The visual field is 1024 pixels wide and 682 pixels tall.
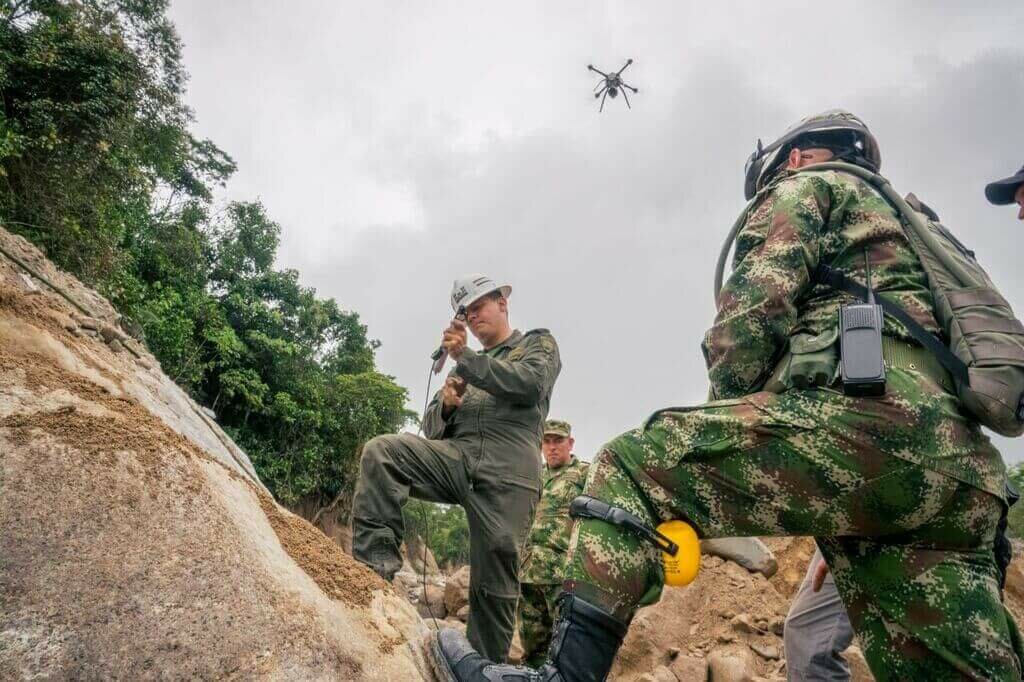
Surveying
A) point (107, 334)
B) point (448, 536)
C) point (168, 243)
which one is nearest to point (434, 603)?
point (107, 334)

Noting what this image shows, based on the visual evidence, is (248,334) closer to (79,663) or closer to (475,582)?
(475,582)

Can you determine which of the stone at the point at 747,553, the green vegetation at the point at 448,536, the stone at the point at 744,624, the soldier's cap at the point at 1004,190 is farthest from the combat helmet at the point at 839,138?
the green vegetation at the point at 448,536

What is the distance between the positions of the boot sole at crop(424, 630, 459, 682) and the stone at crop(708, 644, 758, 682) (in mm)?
3460

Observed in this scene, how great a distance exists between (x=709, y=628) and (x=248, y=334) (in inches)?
640

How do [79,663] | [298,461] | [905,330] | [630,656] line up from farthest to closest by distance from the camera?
1. [298,461]
2. [630,656]
3. [905,330]
4. [79,663]

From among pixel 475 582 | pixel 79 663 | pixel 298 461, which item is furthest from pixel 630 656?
pixel 298 461

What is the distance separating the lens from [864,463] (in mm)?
1468

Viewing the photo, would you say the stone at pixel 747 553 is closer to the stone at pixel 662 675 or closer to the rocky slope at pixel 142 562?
the stone at pixel 662 675

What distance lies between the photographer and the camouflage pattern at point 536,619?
4.75 m

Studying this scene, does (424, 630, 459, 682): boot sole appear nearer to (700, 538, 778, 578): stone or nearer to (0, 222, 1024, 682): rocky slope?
(0, 222, 1024, 682): rocky slope

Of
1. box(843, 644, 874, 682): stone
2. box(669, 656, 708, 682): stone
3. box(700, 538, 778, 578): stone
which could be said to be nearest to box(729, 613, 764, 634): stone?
box(669, 656, 708, 682): stone

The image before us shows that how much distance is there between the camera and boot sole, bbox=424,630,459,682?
5.64 feet

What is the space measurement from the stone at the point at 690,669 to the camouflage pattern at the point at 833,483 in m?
3.38

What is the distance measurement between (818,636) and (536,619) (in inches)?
104
